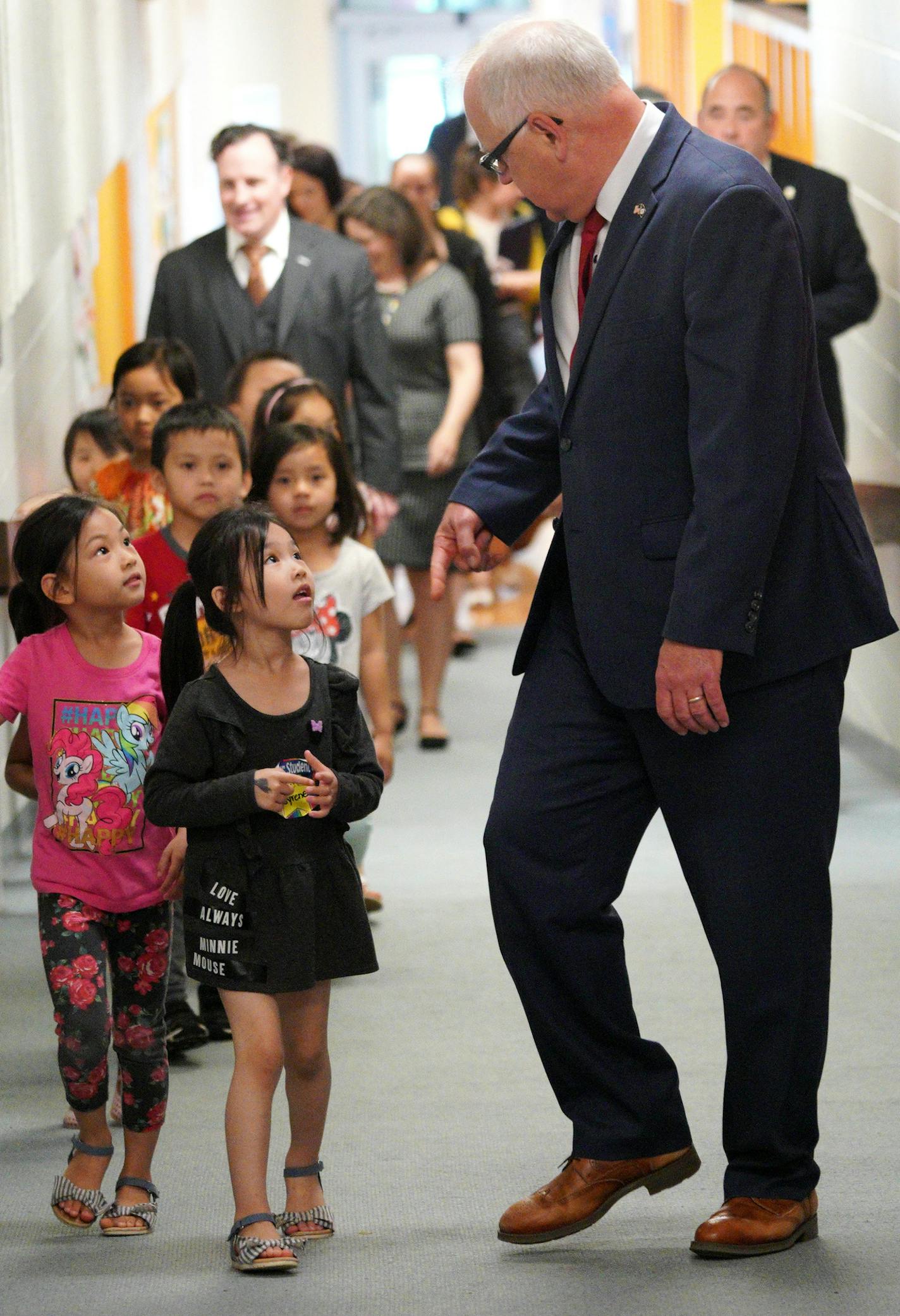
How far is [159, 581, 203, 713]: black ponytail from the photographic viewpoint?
2787mm

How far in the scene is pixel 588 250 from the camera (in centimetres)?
249

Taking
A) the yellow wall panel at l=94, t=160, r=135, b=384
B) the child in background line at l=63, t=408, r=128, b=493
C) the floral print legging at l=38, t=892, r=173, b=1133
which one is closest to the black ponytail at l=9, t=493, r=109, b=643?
the floral print legging at l=38, t=892, r=173, b=1133

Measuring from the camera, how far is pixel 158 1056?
267 cm

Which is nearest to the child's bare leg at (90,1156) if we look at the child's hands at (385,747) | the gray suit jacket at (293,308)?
the child's hands at (385,747)

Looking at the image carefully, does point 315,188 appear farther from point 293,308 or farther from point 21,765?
point 21,765

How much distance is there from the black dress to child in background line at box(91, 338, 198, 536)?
5.97 feet

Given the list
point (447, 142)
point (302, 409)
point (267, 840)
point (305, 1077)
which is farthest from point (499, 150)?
point (447, 142)

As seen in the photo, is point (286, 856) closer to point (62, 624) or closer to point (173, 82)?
point (62, 624)

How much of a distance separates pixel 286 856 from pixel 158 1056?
1.29ft

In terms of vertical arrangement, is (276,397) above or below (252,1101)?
above

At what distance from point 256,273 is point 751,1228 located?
3364 mm

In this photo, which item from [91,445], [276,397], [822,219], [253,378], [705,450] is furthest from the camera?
[822,219]

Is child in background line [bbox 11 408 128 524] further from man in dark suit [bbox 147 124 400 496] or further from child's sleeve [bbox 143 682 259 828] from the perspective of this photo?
child's sleeve [bbox 143 682 259 828]

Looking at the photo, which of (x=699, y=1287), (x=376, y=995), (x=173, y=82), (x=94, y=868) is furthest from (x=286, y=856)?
(x=173, y=82)
